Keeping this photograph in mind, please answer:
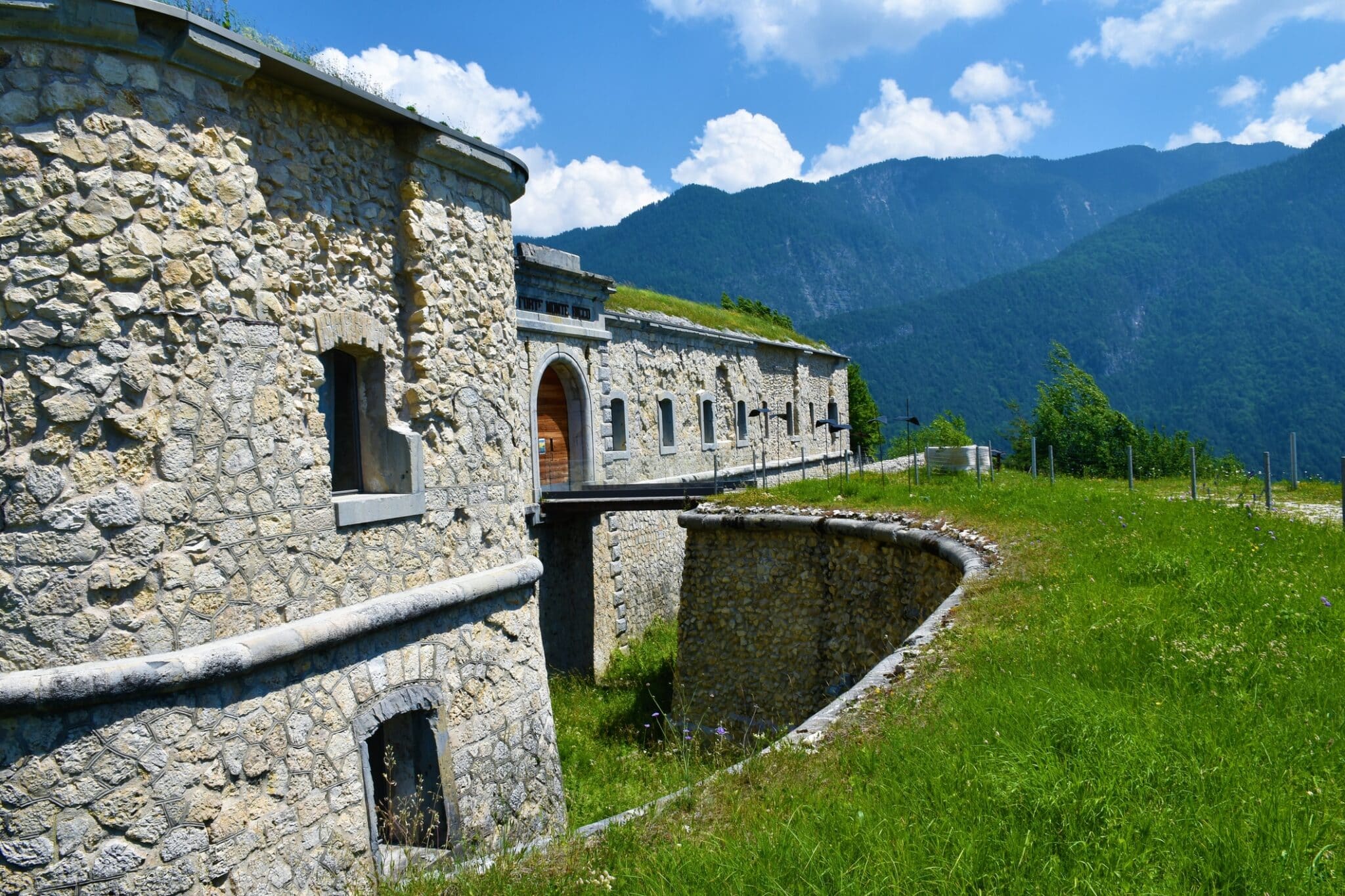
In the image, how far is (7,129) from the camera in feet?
15.1

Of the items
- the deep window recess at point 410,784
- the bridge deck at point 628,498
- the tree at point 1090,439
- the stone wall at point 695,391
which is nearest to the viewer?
the deep window recess at point 410,784

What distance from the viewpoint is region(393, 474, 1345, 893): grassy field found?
2979 millimetres

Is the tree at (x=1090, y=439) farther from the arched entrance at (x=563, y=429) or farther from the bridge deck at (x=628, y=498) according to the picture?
the arched entrance at (x=563, y=429)

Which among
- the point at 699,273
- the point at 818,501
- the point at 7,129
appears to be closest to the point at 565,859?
the point at 7,129

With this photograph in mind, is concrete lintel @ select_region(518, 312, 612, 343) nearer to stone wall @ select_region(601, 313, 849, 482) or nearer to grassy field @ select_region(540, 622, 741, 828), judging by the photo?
stone wall @ select_region(601, 313, 849, 482)

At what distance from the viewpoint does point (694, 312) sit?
78.9ft

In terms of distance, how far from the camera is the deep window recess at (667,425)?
2044 centimetres

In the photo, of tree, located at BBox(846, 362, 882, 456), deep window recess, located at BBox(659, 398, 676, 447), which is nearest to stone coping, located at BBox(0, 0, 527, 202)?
deep window recess, located at BBox(659, 398, 676, 447)

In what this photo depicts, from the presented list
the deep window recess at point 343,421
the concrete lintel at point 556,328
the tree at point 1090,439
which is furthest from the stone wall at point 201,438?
the tree at point 1090,439

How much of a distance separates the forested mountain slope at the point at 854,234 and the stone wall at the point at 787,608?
4567 inches

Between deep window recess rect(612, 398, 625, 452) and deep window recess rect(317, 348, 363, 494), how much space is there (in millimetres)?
11892

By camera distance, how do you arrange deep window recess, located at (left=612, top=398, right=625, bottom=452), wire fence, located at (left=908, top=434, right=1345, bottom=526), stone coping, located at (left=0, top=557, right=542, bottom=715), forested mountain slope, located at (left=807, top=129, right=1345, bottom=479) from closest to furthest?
stone coping, located at (left=0, top=557, right=542, bottom=715), wire fence, located at (left=908, top=434, right=1345, bottom=526), deep window recess, located at (left=612, top=398, right=625, bottom=452), forested mountain slope, located at (left=807, top=129, right=1345, bottom=479)

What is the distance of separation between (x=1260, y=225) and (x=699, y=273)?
75090 mm

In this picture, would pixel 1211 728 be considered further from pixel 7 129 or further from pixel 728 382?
pixel 728 382
